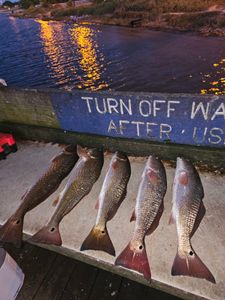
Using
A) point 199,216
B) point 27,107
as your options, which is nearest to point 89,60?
point 27,107

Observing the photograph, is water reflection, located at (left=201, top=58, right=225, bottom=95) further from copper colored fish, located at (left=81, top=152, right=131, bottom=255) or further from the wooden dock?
the wooden dock

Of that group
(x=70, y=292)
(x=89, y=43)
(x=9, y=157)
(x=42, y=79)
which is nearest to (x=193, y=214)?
(x=70, y=292)

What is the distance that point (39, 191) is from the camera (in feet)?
13.1

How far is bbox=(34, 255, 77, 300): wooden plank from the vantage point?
3.22m

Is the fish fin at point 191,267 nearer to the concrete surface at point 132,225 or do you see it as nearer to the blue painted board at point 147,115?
the concrete surface at point 132,225

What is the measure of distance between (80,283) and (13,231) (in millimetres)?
1196

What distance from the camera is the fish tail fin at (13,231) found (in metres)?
3.31

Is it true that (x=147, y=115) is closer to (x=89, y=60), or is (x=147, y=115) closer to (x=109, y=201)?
(x=109, y=201)

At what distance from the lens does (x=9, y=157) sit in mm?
5172

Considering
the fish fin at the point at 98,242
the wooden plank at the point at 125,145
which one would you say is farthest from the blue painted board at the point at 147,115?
the fish fin at the point at 98,242

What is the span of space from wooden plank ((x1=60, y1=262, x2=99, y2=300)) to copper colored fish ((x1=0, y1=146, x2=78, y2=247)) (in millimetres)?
901

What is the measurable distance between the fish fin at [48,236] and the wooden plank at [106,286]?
0.77 metres

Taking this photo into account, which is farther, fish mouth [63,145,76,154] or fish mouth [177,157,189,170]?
fish mouth [63,145,76,154]

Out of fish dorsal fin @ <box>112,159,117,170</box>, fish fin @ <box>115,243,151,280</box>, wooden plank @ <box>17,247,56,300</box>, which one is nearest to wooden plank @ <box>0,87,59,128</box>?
fish dorsal fin @ <box>112,159,117,170</box>
